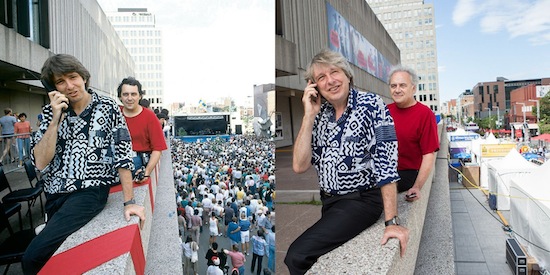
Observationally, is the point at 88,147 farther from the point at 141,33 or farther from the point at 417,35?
the point at 417,35

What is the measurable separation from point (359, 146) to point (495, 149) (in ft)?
96.5

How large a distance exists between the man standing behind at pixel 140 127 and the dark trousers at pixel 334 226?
121 centimetres

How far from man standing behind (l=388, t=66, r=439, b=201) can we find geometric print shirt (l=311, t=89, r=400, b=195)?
73cm

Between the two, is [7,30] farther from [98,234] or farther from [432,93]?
[432,93]

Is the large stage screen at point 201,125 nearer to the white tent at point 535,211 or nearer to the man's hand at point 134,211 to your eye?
the man's hand at point 134,211

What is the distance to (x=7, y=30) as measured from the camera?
1.34 meters

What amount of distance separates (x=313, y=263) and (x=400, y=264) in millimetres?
260

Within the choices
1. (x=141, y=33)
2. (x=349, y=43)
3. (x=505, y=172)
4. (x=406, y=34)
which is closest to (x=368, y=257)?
(x=141, y=33)

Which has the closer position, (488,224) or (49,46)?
(49,46)

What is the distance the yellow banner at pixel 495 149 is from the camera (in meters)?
26.8

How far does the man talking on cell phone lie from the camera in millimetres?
1268

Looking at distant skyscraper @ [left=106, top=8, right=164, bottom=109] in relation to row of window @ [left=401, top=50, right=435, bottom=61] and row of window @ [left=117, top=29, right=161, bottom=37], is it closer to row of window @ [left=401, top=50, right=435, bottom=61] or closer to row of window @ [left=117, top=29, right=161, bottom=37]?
row of window @ [left=117, top=29, right=161, bottom=37]

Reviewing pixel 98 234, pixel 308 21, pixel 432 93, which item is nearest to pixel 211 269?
pixel 98 234

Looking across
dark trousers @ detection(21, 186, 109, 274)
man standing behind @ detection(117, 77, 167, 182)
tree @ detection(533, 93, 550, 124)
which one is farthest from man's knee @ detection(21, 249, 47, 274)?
tree @ detection(533, 93, 550, 124)
